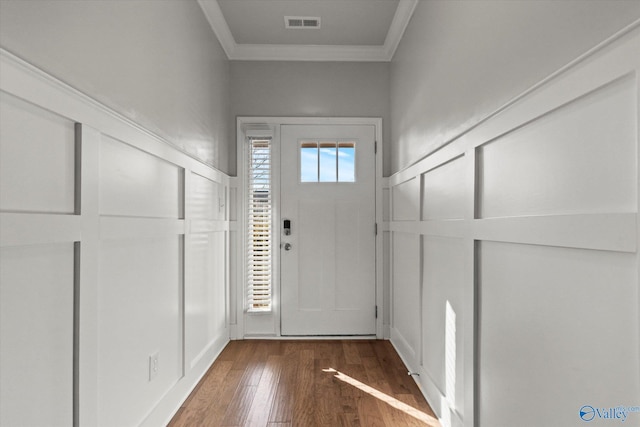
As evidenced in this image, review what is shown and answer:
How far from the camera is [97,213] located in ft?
4.65

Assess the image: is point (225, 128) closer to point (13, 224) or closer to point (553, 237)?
point (13, 224)

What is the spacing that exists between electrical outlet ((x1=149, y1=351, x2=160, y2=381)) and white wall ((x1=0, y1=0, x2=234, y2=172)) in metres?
1.09

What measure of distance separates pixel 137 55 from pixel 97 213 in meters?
0.77

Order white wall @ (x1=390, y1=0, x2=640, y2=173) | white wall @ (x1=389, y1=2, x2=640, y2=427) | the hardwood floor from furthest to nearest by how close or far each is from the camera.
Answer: the hardwood floor → white wall @ (x1=390, y1=0, x2=640, y2=173) → white wall @ (x1=389, y1=2, x2=640, y2=427)

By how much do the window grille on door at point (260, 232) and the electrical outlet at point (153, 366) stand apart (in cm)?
165

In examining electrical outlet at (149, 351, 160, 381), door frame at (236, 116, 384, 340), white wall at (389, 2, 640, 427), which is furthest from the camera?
door frame at (236, 116, 384, 340)

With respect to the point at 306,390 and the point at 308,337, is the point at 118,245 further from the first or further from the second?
the point at 308,337

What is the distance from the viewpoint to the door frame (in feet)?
11.7

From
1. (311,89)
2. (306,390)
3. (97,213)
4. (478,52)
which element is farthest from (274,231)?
(478,52)

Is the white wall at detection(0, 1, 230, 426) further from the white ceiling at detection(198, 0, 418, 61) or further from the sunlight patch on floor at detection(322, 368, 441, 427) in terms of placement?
the sunlight patch on floor at detection(322, 368, 441, 427)

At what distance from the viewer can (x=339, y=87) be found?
144 inches

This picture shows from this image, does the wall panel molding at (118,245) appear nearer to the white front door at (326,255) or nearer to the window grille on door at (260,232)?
the window grille on door at (260,232)

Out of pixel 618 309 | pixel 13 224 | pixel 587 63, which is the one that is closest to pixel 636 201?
pixel 618 309

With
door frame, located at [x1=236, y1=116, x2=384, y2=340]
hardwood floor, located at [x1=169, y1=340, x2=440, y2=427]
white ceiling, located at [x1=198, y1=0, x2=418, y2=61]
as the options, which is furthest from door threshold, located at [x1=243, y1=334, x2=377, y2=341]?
white ceiling, located at [x1=198, y1=0, x2=418, y2=61]
